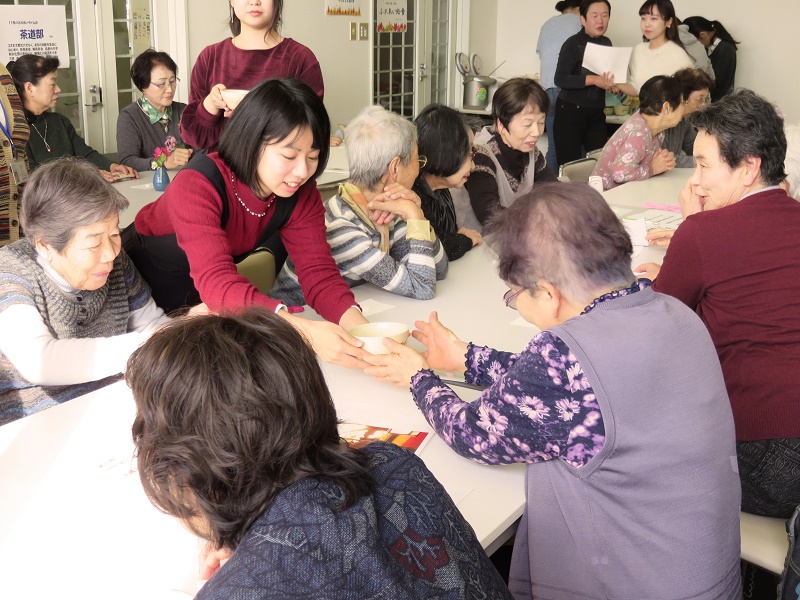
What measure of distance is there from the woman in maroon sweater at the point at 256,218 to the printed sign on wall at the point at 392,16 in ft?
17.8

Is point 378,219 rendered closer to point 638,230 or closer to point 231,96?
point 231,96

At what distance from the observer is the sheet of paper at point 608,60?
6.29m

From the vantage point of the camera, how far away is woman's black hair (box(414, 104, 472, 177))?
3006mm

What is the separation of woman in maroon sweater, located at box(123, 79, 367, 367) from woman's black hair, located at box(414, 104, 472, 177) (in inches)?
29.8

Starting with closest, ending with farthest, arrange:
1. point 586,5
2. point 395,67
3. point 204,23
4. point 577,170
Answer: point 577,170 < point 204,23 < point 586,5 < point 395,67

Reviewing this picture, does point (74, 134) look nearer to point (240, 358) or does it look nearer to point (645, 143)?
point (645, 143)

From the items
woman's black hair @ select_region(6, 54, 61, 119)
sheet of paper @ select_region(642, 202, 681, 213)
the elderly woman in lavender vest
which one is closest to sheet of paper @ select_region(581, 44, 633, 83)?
sheet of paper @ select_region(642, 202, 681, 213)

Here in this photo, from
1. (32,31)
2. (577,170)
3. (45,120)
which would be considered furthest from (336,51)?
(577,170)

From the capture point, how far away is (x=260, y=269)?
7.73 ft

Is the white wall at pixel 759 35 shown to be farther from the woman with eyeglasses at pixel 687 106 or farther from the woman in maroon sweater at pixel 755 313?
the woman in maroon sweater at pixel 755 313

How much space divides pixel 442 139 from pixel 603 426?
6.24 ft

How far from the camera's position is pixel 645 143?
453 cm

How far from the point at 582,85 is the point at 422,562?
5.91 m

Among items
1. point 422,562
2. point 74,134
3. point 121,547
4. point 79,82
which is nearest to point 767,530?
point 422,562
